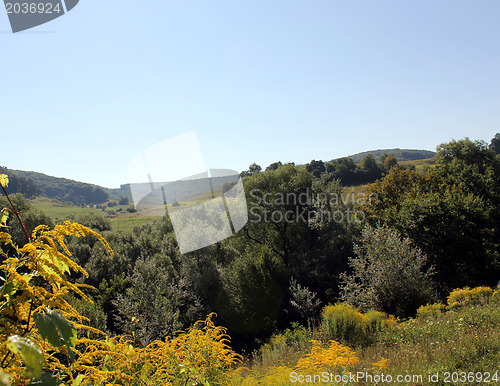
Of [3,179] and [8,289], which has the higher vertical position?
[3,179]

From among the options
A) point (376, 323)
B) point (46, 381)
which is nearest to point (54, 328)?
point (46, 381)

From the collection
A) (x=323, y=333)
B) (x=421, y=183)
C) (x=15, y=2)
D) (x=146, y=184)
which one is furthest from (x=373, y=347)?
(x=421, y=183)

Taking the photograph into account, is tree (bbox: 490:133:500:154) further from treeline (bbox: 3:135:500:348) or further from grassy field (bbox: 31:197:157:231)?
grassy field (bbox: 31:197:157:231)

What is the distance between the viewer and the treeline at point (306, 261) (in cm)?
1221

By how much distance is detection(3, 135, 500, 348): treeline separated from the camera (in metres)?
12.2

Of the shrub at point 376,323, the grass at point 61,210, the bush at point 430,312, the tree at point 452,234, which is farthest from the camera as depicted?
the grass at point 61,210

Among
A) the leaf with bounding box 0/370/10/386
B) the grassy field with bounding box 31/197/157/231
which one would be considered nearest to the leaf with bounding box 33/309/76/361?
the leaf with bounding box 0/370/10/386

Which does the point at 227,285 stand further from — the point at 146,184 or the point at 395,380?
the point at 395,380

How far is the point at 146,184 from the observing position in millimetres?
20672

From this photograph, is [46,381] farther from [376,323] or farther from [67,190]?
[67,190]

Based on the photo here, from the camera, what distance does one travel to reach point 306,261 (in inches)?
672

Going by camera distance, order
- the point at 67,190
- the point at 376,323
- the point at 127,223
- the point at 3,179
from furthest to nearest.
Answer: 1. the point at 67,190
2. the point at 127,223
3. the point at 376,323
4. the point at 3,179


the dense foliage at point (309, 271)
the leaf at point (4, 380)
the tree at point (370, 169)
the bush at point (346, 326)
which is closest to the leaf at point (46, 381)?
the leaf at point (4, 380)

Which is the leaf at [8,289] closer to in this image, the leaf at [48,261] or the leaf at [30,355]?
the leaf at [48,261]
